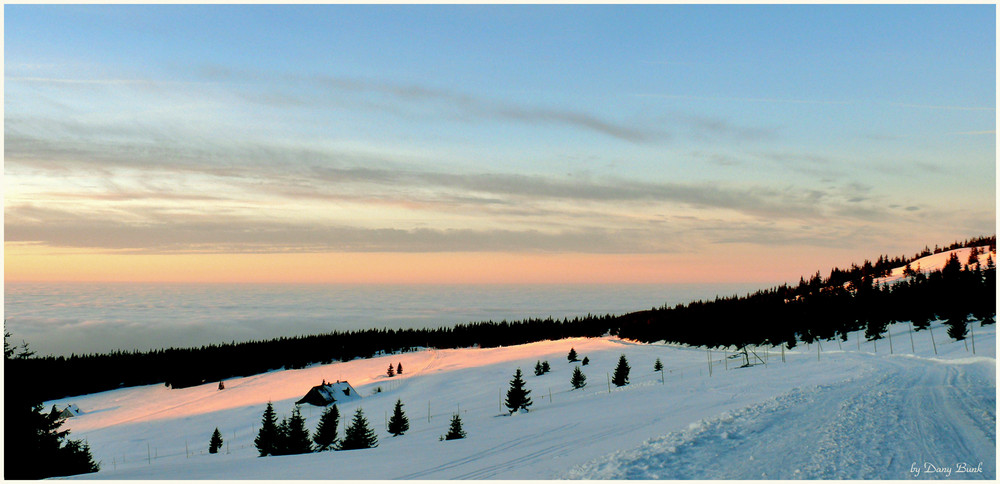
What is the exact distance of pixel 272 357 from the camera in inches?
6339

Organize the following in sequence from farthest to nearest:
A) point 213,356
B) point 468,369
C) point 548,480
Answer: point 213,356
point 468,369
point 548,480

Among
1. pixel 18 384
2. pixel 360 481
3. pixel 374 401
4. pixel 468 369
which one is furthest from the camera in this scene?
pixel 468 369

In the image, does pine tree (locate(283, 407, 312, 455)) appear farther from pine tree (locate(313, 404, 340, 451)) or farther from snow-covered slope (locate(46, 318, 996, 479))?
snow-covered slope (locate(46, 318, 996, 479))

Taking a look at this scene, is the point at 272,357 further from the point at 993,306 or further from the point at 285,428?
the point at 993,306

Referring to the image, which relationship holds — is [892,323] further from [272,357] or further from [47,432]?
[272,357]

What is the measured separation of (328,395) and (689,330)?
82.4m

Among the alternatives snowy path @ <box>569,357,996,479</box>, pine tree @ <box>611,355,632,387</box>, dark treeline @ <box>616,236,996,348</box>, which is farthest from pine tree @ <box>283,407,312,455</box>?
dark treeline @ <box>616,236,996,348</box>

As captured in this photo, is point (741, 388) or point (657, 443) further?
point (741, 388)

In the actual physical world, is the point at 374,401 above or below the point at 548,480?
below

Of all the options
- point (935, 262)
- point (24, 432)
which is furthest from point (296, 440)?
point (935, 262)

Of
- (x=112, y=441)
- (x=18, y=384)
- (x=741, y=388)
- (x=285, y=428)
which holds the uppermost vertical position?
(x=18, y=384)

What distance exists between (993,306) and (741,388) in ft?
232

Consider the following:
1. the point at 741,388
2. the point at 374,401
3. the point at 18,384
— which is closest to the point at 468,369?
the point at 374,401

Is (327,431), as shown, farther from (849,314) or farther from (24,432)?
(849,314)
